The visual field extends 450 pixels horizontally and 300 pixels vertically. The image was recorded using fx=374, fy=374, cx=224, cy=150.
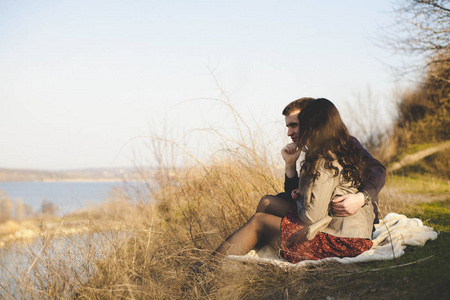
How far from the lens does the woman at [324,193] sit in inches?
98.9

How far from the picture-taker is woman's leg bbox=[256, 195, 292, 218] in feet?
10.0

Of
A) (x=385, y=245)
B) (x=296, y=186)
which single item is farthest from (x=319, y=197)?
(x=385, y=245)

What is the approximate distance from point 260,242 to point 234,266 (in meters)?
0.34

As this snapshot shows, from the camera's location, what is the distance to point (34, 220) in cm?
365

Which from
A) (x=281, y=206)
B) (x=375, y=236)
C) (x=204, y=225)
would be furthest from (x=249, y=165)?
(x=375, y=236)

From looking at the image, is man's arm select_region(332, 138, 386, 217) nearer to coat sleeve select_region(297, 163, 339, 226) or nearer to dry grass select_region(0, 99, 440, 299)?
coat sleeve select_region(297, 163, 339, 226)

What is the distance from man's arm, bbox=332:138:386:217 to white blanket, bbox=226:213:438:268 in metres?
0.23

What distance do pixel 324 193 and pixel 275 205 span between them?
0.65m

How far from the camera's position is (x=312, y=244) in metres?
2.66

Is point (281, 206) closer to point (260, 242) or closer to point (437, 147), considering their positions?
point (260, 242)

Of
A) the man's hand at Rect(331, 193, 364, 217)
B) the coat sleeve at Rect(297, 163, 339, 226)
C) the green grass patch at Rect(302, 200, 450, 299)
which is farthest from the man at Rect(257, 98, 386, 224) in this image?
the green grass patch at Rect(302, 200, 450, 299)

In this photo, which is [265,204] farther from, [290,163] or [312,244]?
[312,244]

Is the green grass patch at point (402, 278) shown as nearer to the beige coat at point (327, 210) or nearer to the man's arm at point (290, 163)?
the beige coat at point (327, 210)

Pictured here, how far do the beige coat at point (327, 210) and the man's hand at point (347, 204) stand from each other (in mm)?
44
